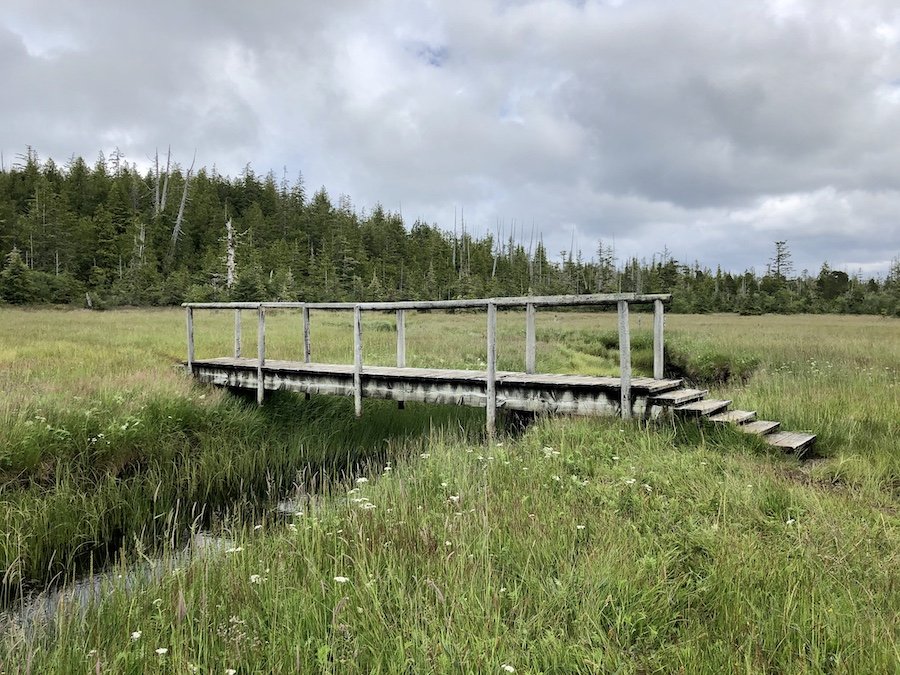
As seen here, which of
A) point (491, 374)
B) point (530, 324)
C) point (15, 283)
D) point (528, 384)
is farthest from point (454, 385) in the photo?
point (15, 283)

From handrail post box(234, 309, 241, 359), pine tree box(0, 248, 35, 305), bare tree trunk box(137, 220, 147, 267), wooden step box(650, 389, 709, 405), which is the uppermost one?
bare tree trunk box(137, 220, 147, 267)

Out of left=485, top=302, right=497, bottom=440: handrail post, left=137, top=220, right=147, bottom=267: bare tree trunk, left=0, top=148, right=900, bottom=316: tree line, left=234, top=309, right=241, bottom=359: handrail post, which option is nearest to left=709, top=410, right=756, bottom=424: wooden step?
left=485, top=302, right=497, bottom=440: handrail post

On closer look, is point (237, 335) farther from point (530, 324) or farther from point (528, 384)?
point (528, 384)

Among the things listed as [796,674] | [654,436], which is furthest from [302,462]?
[796,674]

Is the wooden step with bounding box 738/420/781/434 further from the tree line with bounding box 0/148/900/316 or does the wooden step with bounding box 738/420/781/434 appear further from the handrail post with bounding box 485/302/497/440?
the tree line with bounding box 0/148/900/316

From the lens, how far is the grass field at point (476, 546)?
8.90 feet

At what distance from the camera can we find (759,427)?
627 cm

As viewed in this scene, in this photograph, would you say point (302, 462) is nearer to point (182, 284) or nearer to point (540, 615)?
point (540, 615)

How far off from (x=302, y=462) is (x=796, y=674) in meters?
7.55

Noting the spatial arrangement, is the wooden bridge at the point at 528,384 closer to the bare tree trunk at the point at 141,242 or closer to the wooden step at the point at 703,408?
the wooden step at the point at 703,408

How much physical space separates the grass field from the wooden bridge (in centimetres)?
34

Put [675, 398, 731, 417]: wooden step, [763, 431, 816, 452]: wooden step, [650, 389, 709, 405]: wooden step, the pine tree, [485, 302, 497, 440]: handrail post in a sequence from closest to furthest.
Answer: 1. [763, 431, 816, 452]: wooden step
2. [675, 398, 731, 417]: wooden step
3. [650, 389, 709, 405]: wooden step
4. [485, 302, 497, 440]: handrail post
5. the pine tree

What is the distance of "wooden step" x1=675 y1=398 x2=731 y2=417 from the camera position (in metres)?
6.46

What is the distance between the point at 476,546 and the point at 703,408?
161 inches
